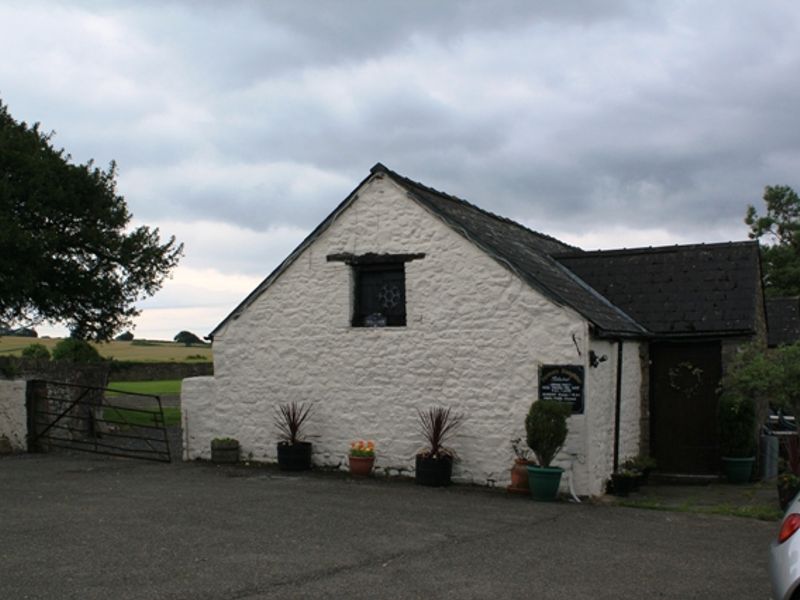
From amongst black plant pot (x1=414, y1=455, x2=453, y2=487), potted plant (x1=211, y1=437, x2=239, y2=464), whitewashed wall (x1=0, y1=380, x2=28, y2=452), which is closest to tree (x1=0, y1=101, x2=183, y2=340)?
whitewashed wall (x1=0, y1=380, x2=28, y2=452)

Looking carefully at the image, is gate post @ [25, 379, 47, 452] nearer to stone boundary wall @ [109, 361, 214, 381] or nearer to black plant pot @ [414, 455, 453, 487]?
black plant pot @ [414, 455, 453, 487]

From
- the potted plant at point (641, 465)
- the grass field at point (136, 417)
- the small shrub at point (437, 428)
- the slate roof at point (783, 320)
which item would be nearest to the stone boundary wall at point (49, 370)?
the grass field at point (136, 417)

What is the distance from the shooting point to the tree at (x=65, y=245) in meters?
24.7

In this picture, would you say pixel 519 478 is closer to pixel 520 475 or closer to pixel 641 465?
pixel 520 475

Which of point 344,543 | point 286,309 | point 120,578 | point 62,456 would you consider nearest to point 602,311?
point 286,309

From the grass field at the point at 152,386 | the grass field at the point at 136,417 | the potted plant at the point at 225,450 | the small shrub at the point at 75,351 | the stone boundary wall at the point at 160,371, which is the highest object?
the small shrub at the point at 75,351

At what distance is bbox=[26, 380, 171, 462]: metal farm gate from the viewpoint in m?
17.2

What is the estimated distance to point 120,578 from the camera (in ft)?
24.7

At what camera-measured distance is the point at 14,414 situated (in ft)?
59.6

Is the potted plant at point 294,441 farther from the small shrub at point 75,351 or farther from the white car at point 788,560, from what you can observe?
the small shrub at point 75,351

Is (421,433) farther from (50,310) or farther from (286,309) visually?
(50,310)

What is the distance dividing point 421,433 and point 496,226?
5267 mm

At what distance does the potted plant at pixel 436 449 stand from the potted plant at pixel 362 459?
2.96ft

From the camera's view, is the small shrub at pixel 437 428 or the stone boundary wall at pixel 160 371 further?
the stone boundary wall at pixel 160 371
